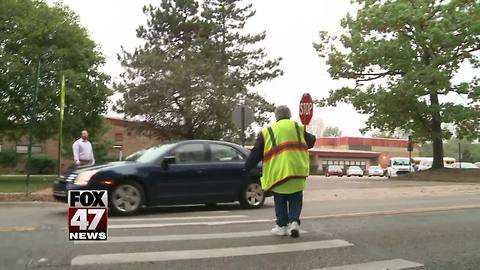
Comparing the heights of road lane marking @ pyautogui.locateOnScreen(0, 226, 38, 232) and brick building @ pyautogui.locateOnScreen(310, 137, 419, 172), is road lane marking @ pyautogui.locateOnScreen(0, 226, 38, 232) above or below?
below

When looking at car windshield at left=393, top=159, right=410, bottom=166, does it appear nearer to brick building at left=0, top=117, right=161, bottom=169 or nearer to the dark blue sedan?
brick building at left=0, top=117, right=161, bottom=169

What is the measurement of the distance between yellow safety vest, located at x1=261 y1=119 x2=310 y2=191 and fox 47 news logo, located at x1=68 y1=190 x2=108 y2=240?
310 centimetres

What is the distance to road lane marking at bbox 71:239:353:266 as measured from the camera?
20.3 ft

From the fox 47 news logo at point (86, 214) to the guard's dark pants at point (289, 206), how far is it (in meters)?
3.21

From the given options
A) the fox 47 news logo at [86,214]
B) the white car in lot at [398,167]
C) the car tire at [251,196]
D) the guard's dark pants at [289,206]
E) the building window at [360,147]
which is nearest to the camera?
the fox 47 news logo at [86,214]

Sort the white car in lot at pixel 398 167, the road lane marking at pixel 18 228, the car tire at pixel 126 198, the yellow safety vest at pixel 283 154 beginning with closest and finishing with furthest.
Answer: the yellow safety vest at pixel 283 154 < the road lane marking at pixel 18 228 < the car tire at pixel 126 198 < the white car in lot at pixel 398 167

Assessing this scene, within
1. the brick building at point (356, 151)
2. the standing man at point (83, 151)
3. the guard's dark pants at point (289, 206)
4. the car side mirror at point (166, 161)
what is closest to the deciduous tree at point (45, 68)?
the standing man at point (83, 151)

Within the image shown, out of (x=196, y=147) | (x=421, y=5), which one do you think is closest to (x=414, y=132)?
(x=421, y=5)

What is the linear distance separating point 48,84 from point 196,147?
1537 centimetres

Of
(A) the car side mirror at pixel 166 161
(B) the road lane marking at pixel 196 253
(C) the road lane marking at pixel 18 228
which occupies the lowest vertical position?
(B) the road lane marking at pixel 196 253

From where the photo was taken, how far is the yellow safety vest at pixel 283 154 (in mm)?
7441

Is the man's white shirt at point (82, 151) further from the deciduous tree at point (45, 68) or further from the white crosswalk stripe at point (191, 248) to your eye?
the deciduous tree at point (45, 68)

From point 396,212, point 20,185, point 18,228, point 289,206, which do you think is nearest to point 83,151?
point 18,228

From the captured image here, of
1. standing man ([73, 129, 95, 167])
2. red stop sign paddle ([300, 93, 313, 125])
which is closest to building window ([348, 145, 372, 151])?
red stop sign paddle ([300, 93, 313, 125])
